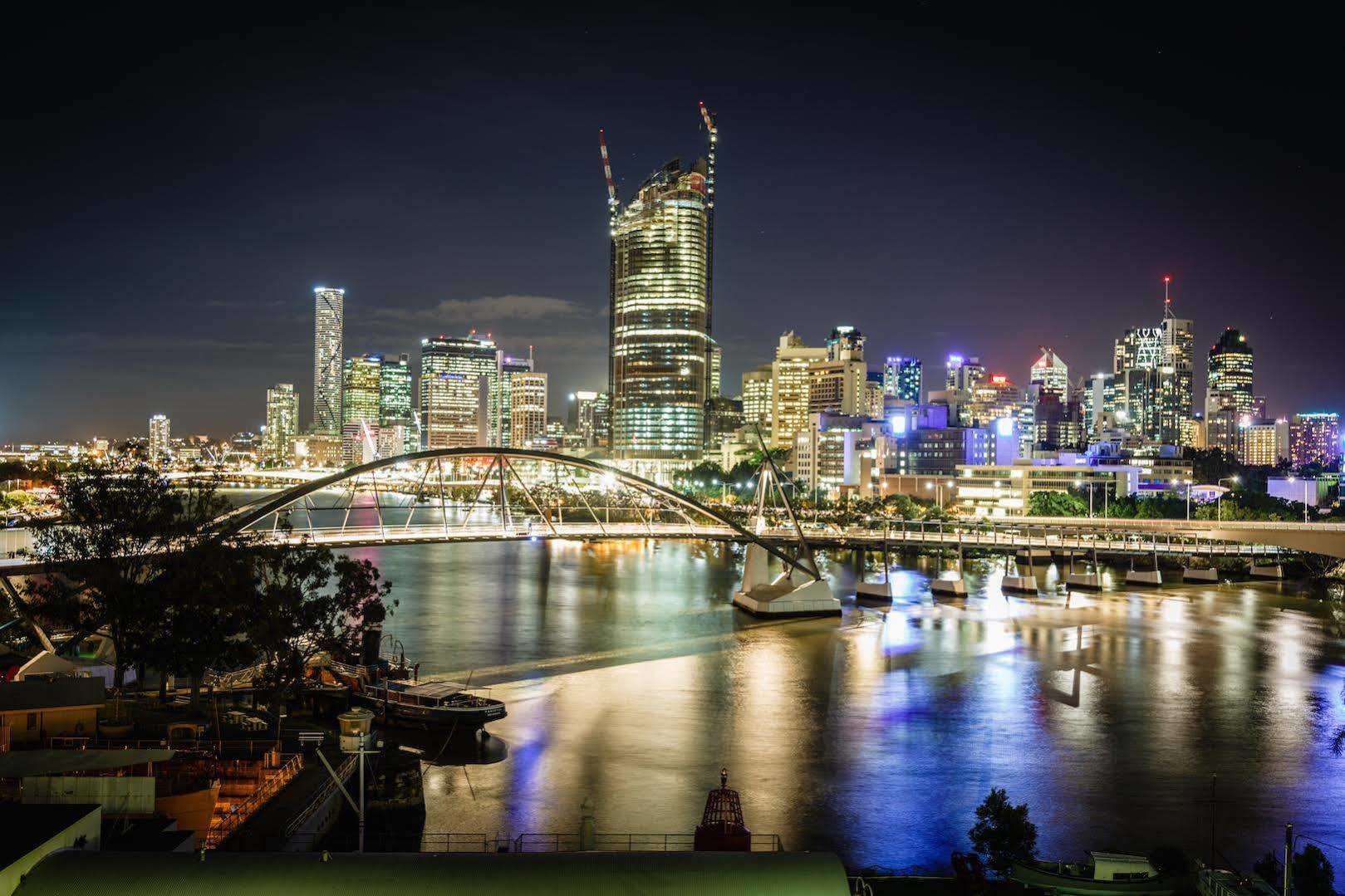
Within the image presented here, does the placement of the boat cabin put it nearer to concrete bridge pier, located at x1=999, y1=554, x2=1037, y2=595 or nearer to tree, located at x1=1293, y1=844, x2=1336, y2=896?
tree, located at x1=1293, y1=844, x2=1336, y2=896

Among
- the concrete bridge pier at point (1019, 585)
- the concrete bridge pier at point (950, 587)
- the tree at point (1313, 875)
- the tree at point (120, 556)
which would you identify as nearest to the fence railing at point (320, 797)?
the tree at point (120, 556)

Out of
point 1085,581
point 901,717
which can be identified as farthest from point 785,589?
point 1085,581

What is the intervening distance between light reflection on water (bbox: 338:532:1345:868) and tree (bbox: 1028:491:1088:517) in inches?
1828

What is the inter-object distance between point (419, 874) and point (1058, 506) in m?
103

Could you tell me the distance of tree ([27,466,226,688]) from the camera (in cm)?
2503

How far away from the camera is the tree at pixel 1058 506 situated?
345 ft

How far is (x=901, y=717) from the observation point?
31547 millimetres

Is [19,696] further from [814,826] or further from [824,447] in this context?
[824,447]

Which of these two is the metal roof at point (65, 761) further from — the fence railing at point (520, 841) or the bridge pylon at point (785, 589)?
the bridge pylon at point (785, 589)

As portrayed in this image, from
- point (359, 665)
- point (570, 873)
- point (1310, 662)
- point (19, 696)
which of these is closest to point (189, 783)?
point (19, 696)

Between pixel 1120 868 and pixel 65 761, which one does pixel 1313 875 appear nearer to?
pixel 1120 868

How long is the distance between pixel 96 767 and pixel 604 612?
36.5 meters

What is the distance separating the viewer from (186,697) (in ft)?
88.0

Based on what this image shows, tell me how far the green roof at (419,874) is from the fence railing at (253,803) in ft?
14.9
